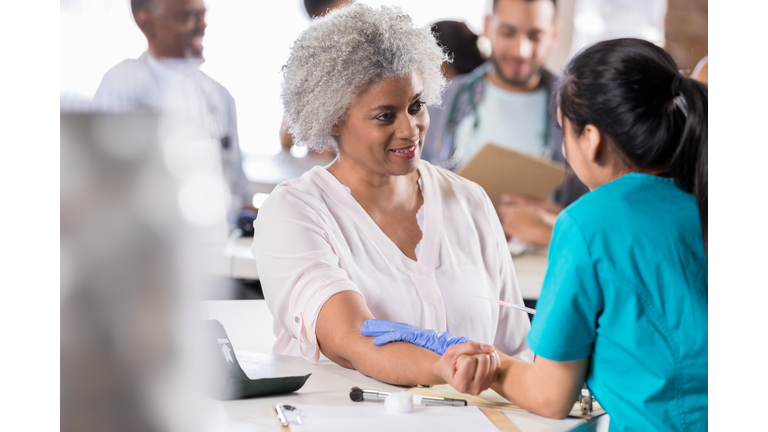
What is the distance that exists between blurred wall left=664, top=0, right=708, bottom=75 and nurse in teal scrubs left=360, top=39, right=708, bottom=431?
3220 millimetres

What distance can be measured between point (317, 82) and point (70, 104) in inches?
42.3

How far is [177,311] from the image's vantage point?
0.73 feet

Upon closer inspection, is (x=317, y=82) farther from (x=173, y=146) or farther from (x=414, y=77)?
(x=173, y=146)

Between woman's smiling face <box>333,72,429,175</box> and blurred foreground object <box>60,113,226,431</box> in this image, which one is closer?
blurred foreground object <box>60,113,226,431</box>

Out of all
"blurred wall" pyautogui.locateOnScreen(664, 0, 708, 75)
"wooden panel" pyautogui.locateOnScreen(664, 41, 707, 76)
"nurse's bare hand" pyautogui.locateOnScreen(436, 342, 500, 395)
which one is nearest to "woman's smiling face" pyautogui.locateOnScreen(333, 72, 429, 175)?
"nurse's bare hand" pyautogui.locateOnScreen(436, 342, 500, 395)

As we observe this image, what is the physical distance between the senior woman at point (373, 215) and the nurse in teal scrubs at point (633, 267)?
1.21 feet

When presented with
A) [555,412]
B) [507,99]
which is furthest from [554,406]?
[507,99]

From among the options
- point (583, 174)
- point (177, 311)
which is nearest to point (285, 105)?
point (583, 174)

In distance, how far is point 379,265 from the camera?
3.96 ft

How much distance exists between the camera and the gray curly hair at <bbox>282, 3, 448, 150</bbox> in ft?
3.99

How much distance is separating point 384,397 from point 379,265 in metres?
0.38

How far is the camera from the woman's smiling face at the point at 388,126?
1.23 meters

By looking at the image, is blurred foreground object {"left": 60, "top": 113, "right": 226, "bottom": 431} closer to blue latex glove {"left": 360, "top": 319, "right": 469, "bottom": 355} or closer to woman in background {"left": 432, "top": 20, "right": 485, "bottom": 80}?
blue latex glove {"left": 360, "top": 319, "right": 469, "bottom": 355}

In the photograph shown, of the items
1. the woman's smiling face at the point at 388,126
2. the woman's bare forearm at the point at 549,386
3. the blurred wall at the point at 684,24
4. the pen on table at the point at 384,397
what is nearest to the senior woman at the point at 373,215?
the woman's smiling face at the point at 388,126
